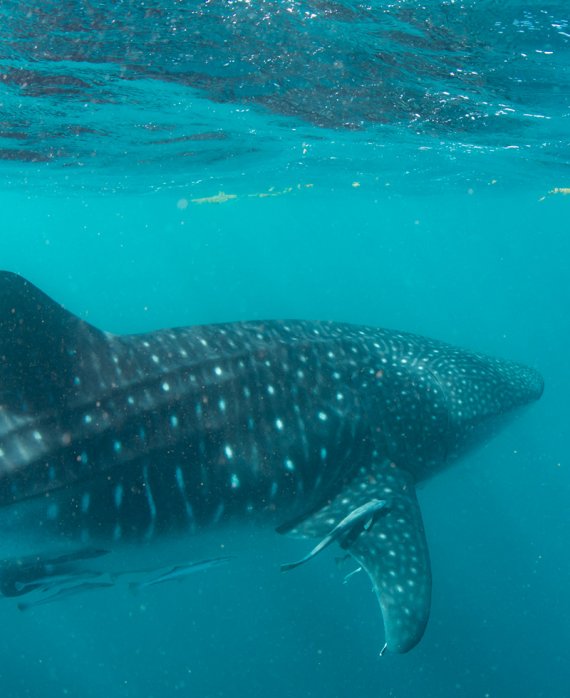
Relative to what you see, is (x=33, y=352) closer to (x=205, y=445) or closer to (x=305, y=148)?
(x=205, y=445)

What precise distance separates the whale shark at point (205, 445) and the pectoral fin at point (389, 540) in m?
0.01

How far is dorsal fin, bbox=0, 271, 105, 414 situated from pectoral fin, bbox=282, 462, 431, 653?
7.63 ft

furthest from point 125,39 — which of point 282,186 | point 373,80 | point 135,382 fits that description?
point 282,186

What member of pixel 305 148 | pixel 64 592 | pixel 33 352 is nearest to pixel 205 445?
pixel 33 352

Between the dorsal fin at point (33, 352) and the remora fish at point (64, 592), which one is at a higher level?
the dorsal fin at point (33, 352)

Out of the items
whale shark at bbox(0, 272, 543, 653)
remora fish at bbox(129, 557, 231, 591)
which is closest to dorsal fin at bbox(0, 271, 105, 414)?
whale shark at bbox(0, 272, 543, 653)

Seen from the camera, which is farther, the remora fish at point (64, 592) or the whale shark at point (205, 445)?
the remora fish at point (64, 592)

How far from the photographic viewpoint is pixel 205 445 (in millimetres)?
4754

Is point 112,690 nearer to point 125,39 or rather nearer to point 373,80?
point 125,39

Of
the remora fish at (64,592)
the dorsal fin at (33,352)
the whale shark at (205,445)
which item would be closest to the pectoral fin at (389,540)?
the whale shark at (205,445)

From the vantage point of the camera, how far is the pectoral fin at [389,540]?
15.2ft

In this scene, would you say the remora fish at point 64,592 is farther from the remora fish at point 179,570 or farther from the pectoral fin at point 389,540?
the pectoral fin at point 389,540

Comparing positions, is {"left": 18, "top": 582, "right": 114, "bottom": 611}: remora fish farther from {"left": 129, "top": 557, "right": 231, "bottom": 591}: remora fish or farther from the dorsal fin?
the dorsal fin

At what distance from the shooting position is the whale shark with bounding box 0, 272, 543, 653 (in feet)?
13.4
